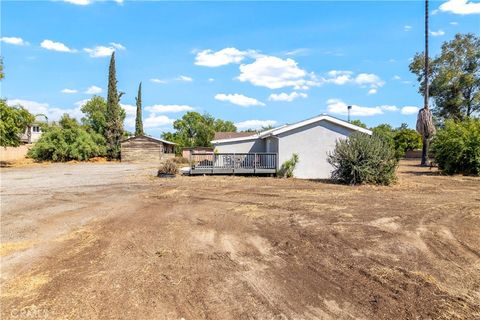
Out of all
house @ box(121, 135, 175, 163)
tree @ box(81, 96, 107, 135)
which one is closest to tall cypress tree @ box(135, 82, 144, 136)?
tree @ box(81, 96, 107, 135)

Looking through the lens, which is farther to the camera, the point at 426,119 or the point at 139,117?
the point at 139,117

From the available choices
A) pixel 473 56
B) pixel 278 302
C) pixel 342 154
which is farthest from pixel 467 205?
pixel 473 56

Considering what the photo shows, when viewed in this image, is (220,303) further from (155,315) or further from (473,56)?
(473,56)

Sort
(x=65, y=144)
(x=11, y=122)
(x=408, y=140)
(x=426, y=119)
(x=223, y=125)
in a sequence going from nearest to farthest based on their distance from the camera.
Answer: (x=11, y=122), (x=426, y=119), (x=65, y=144), (x=408, y=140), (x=223, y=125)

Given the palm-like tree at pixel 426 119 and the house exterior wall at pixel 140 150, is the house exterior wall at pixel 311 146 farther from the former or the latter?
the house exterior wall at pixel 140 150

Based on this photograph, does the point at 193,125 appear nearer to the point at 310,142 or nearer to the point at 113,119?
the point at 113,119

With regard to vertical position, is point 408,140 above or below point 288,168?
above

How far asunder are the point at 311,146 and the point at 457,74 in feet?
90.3

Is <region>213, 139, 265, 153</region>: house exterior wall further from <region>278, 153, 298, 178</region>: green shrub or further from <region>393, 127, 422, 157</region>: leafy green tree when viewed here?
<region>393, 127, 422, 157</region>: leafy green tree

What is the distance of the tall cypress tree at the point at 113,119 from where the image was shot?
128 ft

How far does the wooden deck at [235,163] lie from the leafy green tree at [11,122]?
17079 millimetres

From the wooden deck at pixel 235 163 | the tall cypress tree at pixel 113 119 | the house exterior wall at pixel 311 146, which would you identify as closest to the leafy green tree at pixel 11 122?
the tall cypress tree at pixel 113 119

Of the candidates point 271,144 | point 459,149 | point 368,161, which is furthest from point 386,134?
point 368,161

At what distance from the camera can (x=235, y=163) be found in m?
19.3
